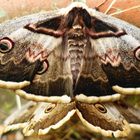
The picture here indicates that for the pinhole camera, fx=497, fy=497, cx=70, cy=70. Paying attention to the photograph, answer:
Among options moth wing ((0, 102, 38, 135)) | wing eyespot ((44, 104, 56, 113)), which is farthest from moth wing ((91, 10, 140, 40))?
moth wing ((0, 102, 38, 135))

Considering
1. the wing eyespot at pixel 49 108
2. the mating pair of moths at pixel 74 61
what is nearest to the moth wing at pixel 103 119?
the mating pair of moths at pixel 74 61

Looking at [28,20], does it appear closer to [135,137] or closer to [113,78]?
[113,78]

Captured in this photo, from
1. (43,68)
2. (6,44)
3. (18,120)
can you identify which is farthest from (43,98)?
(18,120)

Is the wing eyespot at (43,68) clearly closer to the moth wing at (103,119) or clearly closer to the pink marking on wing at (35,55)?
the pink marking on wing at (35,55)

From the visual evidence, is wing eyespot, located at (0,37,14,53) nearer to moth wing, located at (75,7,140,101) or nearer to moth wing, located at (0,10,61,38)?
moth wing, located at (0,10,61,38)

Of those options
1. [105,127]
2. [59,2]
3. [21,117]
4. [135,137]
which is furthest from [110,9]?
[135,137]

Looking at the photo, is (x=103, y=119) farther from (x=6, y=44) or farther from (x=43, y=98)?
(x=6, y=44)

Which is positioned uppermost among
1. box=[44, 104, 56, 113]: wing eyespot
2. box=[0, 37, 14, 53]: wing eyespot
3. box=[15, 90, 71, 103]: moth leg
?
→ box=[0, 37, 14, 53]: wing eyespot

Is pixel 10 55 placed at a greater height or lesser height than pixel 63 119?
greater
